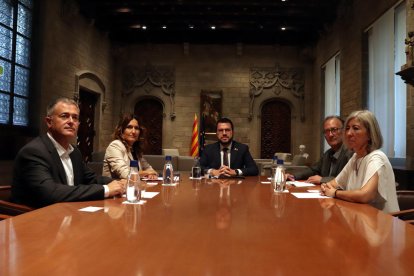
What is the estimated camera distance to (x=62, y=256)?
3.14 ft

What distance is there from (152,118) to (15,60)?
559cm

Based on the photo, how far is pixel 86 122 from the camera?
964cm

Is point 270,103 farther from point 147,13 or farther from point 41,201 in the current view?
point 41,201

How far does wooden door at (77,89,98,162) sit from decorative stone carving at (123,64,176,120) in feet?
5.72

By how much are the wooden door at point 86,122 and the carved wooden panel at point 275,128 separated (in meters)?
5.07

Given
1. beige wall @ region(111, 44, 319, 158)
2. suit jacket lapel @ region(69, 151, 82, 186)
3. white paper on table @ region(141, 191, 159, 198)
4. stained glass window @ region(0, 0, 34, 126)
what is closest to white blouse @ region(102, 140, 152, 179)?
suit jacket lapel @ region(69, 151, 82, 186)

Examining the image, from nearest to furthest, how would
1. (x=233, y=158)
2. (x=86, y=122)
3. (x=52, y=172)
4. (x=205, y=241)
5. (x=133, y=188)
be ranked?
(x=205, y=241), (x=133, y=188), (x=52, y=172), (x=233, y=158), (x=86, y=122)

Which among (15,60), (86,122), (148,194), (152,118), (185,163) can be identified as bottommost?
(185,163)

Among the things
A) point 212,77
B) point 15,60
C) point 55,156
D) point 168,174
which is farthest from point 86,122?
point 55,156

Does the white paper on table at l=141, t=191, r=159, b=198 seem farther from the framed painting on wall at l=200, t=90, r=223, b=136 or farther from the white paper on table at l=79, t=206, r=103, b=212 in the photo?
the framed painting on wall at l=200, t=90, r=223, b=136

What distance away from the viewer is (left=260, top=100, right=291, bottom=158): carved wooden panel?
1162 cm

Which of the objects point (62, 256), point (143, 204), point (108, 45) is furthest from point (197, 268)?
point (108, 45)

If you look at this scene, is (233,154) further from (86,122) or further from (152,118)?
(152,118)

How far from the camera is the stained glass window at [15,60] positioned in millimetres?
6156
